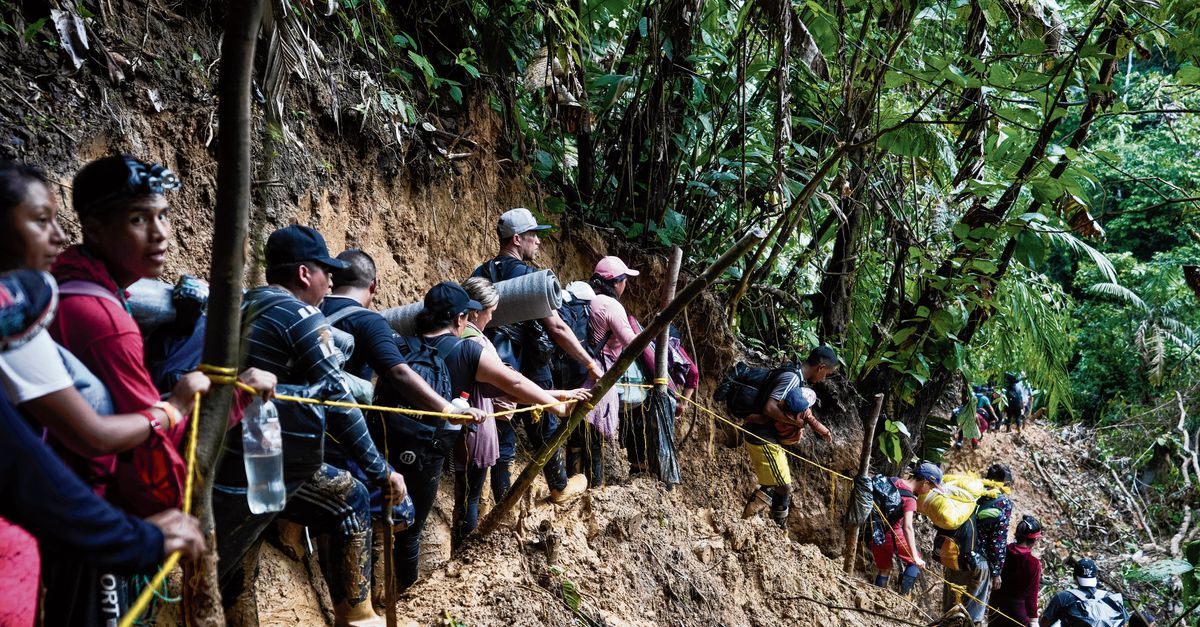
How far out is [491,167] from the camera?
723 centimetres

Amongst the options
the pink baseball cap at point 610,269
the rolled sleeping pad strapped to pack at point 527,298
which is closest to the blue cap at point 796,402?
the pink baseball cap at point 610,269

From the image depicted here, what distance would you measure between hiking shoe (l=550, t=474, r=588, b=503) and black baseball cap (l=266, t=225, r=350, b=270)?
2846 millimetres

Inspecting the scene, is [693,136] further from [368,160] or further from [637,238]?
[368,160]

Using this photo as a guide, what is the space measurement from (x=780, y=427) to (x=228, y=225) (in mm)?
6095

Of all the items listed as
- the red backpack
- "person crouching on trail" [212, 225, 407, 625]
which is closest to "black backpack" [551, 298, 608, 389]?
"person crouching on trail" [212, 225, 407, 625]

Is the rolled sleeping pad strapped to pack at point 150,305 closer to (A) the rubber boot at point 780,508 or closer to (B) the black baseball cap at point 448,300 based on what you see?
(B) the black baseball cap at point 448,300

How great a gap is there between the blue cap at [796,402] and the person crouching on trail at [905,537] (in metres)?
1.97

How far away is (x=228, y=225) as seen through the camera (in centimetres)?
199

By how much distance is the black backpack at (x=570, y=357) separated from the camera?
19.6 feet

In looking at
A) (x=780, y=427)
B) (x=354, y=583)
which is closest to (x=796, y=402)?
(x=780, y=427)

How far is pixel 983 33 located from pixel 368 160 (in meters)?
4.93

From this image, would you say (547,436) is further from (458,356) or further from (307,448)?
(307,448)

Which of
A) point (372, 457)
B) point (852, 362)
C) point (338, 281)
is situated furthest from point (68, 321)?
point (852, 362)

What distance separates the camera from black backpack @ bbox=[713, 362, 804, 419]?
7.41 metres
